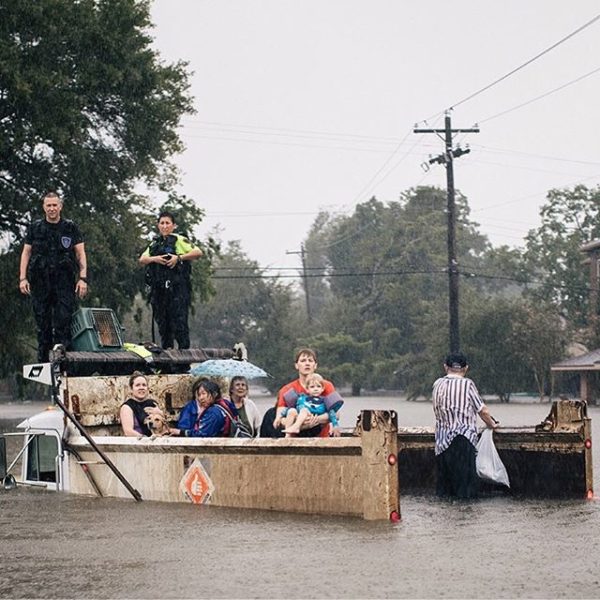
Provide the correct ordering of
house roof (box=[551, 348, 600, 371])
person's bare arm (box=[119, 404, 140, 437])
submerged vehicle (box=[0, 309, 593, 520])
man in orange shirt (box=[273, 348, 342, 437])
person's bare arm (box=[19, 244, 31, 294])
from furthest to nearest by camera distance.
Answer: house roof (box=[551, 348, 600, 371]) < person's bare arm (box=[19, 244, 31, 294]) < person's bare arm (box=[119, 404, 140, 437]) < man in orange shirt (box=[273, 348, 342, 437]) < submerged vehicle (box=[0, 309, 593, 520])

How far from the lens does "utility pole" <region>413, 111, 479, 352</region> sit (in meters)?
51.0

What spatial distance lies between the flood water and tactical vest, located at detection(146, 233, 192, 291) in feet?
13.4

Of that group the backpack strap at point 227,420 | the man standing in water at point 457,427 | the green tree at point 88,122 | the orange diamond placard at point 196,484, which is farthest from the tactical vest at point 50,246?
the green tree at point 88,122

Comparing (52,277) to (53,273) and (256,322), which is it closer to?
(53,273)

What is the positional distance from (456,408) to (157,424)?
311 cm

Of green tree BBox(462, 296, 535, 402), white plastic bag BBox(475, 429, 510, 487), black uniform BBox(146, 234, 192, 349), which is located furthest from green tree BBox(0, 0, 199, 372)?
green tree BBox(462, 296, 535, 402)

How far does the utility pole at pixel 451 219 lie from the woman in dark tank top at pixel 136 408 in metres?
35.8

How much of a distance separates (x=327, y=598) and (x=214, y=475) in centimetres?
479

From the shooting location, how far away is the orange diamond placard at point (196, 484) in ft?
43.3

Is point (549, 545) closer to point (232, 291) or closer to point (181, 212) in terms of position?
point (181, 212)

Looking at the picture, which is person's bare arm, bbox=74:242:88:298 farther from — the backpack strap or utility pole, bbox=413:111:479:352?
utility pole, bbox=413:111:479:352

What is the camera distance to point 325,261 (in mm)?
171875

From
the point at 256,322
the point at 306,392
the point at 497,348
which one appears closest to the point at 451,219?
the point at 497,348

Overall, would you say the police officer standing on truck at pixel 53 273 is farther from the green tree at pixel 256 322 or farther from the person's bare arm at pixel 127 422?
the green tree at pixel 256 322
